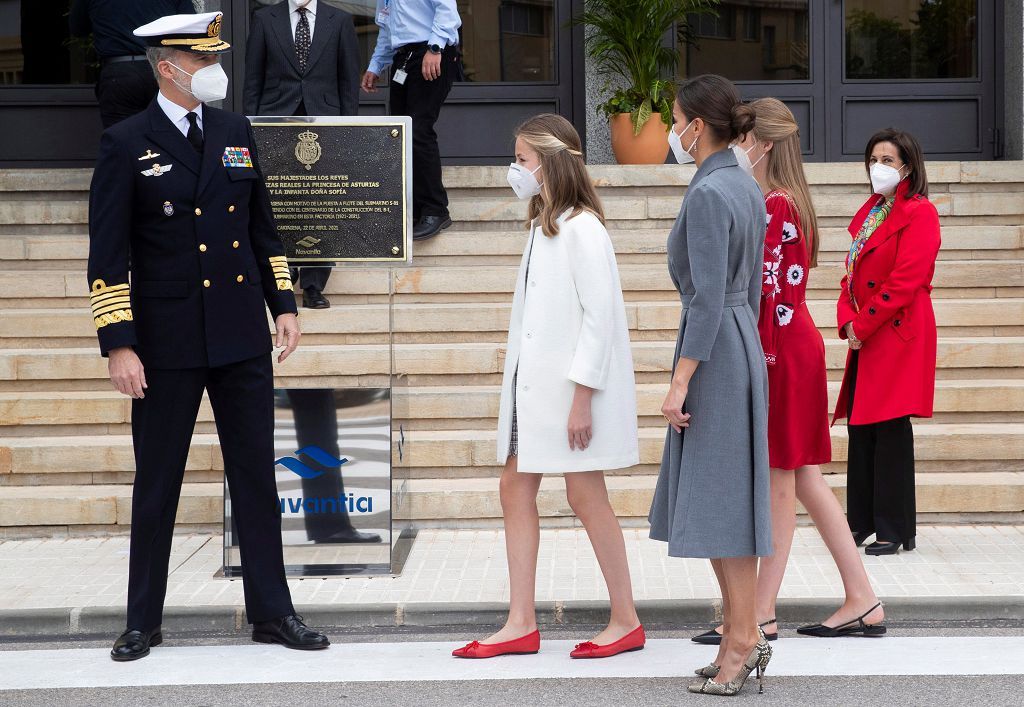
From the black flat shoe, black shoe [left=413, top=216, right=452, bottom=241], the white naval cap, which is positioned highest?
the white naval cap

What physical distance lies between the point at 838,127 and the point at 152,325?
7.56 meters

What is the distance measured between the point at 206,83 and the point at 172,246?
613 mm

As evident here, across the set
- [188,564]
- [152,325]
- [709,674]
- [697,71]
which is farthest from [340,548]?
[697,71]

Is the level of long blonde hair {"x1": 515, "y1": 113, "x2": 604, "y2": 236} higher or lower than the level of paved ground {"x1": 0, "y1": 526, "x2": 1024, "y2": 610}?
higher

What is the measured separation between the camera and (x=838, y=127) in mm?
10867

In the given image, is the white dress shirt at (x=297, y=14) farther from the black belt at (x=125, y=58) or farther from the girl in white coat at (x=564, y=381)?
the girl in white coat at (x=564, y=381)

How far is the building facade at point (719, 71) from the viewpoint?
35.5 ft

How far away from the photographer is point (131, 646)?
4816mm

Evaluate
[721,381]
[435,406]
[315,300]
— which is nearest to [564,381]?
[721,381]

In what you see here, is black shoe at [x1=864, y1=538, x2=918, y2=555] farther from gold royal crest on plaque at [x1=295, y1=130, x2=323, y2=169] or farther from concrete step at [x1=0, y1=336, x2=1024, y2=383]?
gold royal crest on plaque at [x1=295, y1=130, x2=323, y2=169]

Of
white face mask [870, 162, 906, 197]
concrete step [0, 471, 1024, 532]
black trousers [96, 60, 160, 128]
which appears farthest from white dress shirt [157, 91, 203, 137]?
black trousers [96, 60, 160, 128]

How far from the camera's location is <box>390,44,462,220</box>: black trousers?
8.50 metres

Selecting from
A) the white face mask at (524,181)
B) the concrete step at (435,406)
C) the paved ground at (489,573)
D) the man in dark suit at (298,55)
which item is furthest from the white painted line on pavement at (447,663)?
the man in dark suit at (298,55)

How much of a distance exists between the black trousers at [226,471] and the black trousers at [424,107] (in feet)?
12.4
